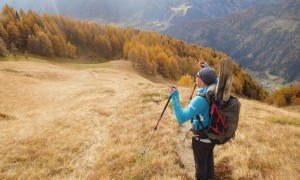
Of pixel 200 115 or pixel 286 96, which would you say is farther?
pixel 286 96

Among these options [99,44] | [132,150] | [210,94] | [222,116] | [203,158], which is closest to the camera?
[222,116]

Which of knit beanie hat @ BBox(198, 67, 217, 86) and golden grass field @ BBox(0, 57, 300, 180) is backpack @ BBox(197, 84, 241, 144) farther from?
golden grass field @ BBox(0, 57, 300, 180)

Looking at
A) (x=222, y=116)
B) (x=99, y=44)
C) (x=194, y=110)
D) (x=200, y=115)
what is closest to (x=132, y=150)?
(x=200, y=115)

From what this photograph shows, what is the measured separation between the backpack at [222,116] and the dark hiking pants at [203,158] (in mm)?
599

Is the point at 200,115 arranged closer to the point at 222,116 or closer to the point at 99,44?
the point at 222,116

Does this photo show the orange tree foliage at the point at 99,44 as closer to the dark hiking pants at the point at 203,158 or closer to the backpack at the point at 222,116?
the dark hiking pants at the point at 203,158

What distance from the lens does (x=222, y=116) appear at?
6.80 metres

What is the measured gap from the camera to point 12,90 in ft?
119

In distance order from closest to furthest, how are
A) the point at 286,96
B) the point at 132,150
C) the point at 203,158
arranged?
1. the point at 203,158
2. the point at 132,150
3. the point at 286,96

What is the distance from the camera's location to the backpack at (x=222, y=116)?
267 inches

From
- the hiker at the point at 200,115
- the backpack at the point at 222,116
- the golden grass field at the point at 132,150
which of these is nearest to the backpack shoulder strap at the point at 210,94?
the backpack at the point at 222,116

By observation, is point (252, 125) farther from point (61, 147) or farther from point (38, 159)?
point (38, 159)

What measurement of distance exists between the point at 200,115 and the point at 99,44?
159m

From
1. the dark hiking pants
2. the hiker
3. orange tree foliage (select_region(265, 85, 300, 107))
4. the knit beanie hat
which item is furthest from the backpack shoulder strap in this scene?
orange tree foliage (select_region(265, 85, 300, 107))
